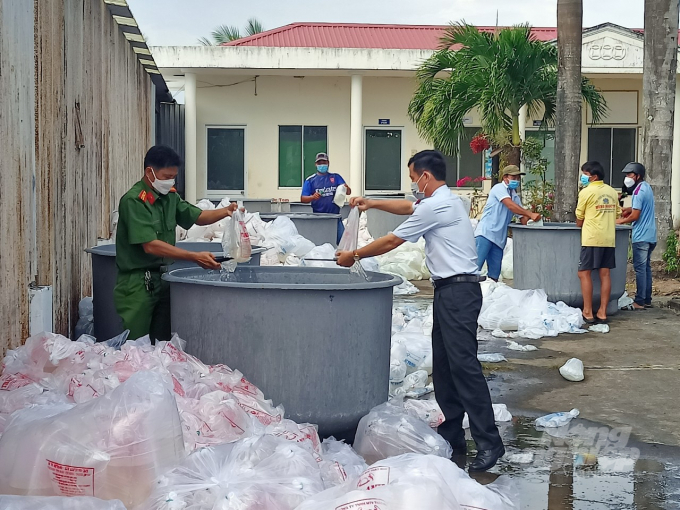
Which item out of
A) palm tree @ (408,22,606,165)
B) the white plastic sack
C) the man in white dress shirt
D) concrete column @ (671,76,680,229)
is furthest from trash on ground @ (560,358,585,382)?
concrete column @ (671,76,680,229)

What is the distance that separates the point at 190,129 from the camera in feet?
63.6

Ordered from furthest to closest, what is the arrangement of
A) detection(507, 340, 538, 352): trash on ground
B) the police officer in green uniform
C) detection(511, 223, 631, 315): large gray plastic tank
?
detection(511, 223, 631, 315): large gray plastic tank < detection(507, 340, 538, 352): trash on ground < the police officer in green uniform

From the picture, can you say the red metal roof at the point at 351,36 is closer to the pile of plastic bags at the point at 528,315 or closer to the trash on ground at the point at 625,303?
the trash on ground at the point at 625,303

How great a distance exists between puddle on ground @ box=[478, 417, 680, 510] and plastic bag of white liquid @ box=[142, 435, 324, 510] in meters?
1.52

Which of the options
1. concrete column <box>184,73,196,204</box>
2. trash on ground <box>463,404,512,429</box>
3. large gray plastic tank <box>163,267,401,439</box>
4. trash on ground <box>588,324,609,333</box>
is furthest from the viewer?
concrete column <box>184,73,196,204</box>

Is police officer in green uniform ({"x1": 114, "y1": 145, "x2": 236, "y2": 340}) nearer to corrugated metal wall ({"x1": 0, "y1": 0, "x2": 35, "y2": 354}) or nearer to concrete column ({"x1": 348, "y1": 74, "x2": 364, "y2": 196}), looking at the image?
corrugated metal wall ({"x1": 0, "y1": 0, "x2": 35, "y2": 354})

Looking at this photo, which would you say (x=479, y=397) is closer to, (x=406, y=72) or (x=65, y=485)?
(x=65, y=485)

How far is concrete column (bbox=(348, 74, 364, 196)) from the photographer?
19453mm

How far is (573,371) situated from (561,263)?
9.92 feet

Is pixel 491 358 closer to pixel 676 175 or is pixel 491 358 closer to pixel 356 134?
pixel 356 134

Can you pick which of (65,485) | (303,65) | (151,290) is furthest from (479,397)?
(303,65)

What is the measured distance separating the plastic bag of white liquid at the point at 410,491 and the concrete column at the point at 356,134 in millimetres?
16544

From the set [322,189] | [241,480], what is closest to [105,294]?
[241,480]

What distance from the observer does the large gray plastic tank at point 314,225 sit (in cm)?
1122
